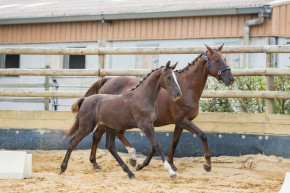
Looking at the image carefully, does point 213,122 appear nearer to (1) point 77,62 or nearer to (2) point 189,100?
(2) point 189,100

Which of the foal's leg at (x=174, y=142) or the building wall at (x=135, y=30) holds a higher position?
the building wall at (x=135, y=30)

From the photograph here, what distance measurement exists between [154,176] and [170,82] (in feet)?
4.98

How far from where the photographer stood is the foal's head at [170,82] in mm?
7605

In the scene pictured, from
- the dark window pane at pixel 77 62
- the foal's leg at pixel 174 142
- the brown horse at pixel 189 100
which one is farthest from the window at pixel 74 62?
the foal's leg at pixel 174 142

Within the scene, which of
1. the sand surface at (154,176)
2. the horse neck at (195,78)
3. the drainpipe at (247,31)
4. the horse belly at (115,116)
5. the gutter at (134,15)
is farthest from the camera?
the gutter at (134,15)

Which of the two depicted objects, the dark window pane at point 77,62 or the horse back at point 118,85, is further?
the dark window pane at point 77,62

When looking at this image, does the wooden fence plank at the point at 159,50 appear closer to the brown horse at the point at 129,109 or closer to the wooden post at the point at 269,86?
the wooden post at the point at 269,86

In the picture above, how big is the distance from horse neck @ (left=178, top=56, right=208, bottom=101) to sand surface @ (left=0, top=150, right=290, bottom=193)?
131 cm

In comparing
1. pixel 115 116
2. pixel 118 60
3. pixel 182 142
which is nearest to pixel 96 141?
pixel 115 116

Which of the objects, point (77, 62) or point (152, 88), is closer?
point (152, 88)

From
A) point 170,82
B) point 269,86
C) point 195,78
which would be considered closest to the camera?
point 170,82

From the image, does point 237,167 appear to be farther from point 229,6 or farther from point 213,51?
point 229,6

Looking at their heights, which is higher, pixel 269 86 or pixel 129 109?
pixel 269 86

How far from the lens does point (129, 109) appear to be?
26.3ft
